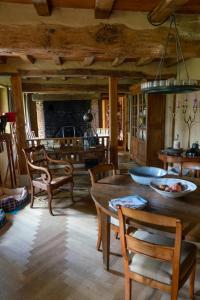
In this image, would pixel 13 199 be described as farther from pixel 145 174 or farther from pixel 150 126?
pixel 150 126

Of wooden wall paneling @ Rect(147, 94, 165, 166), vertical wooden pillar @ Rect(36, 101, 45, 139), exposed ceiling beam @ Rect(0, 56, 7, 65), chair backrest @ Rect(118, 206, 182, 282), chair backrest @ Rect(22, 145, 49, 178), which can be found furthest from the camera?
vertical wooden pillar @ Rect(36, 101, 45, 139)

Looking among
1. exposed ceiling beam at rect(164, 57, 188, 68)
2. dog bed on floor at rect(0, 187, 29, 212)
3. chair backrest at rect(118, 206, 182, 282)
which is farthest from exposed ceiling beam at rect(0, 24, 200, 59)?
dog bed on floor at rect(0, 187, 29, 212)

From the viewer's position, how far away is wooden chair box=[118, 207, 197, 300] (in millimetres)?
1193

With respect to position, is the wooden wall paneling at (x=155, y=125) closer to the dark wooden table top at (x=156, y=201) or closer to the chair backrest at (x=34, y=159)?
the chair backrest at (x=34, y=159)

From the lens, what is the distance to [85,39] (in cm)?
228

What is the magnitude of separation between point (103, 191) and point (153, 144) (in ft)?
10.8

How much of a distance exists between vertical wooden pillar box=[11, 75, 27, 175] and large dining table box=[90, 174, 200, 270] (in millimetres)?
2477

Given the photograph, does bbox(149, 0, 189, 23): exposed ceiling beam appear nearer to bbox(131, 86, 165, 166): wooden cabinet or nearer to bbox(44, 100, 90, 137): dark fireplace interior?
bbox(131, 86, 165, 166): wooden cabinet

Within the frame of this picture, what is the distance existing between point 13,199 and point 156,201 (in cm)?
227

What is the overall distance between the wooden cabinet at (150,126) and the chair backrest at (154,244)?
372 centimetres

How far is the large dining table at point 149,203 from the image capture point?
4.43 feet

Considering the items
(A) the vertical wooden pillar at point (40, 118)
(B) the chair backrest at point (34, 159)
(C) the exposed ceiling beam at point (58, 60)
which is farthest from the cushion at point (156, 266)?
(A) the vertical wooden pillar at point (40, 118)

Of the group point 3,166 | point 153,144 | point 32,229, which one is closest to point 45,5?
point 32,229

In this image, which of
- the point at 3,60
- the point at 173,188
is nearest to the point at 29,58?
the point at 3,60
